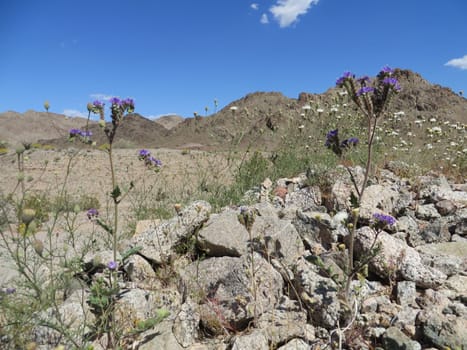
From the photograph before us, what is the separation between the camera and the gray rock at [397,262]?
8.36 feet

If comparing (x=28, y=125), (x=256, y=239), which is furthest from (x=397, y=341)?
(x=28, y=125)

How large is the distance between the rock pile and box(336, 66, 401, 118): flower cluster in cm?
107

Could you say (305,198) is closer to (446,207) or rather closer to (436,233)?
(436,233)

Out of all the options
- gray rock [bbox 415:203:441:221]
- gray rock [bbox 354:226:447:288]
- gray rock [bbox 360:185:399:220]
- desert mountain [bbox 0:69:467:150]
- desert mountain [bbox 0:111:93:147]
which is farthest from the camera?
desert mountain [bbox 0:111:93:147]

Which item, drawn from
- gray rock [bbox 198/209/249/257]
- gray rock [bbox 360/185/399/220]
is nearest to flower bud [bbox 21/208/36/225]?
gray rock [bbox 198/209/249/257]

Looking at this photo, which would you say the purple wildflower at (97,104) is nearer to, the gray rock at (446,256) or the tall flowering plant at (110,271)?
the tall flowering plant at (110,271)

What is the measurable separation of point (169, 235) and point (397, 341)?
2006mm

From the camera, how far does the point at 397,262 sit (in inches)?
106

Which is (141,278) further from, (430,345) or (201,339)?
(430,345)

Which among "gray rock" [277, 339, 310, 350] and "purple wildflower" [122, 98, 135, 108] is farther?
"purple wildflower" [122, 98, 135, 108]

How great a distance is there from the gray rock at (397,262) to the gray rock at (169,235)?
1532 millimetres

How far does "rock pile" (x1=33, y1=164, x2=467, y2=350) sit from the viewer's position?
2.07 meters

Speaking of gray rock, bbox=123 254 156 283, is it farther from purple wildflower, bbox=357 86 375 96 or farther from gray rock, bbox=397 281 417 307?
purple wildflower, bbox=357 86 375 96

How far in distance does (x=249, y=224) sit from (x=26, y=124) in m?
82.8
